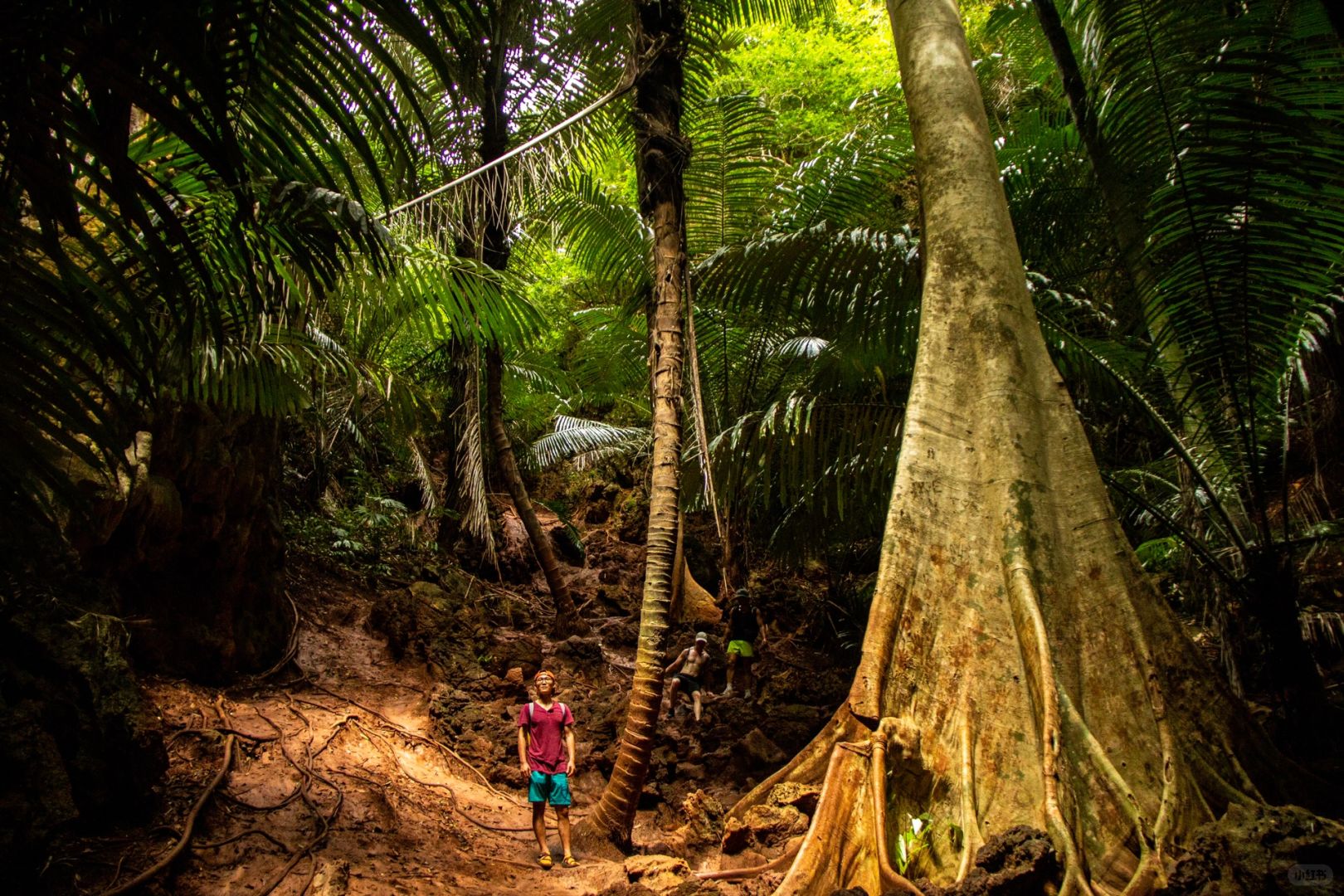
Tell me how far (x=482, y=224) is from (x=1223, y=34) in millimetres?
5519

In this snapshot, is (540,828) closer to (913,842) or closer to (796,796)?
(796,796)

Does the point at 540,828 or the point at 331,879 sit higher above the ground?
the point at 331,879

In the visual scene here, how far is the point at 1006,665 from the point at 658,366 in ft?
9.50

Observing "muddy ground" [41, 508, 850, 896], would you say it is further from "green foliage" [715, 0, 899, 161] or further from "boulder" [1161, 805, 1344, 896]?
"green foliage" [715, 0, 899, 161]

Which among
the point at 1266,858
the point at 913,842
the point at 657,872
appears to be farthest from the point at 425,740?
the point at 1266,858

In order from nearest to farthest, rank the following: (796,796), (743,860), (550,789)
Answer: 1. (796,796)
2. (743,860)
3. (550,789)

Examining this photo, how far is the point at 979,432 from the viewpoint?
2.87 metres

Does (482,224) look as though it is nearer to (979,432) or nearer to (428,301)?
(428,301)

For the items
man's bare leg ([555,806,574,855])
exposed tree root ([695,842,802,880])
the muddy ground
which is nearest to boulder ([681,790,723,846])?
the muddy ground

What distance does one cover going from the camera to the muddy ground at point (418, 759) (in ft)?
11.3

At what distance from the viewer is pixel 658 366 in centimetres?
474

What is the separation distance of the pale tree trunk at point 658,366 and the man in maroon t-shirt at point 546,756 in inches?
9.0

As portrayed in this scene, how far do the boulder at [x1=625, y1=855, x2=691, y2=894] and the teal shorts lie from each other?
1057 millimetres

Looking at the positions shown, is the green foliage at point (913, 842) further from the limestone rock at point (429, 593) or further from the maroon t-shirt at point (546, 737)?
the limestone rock at point (429, 593)
